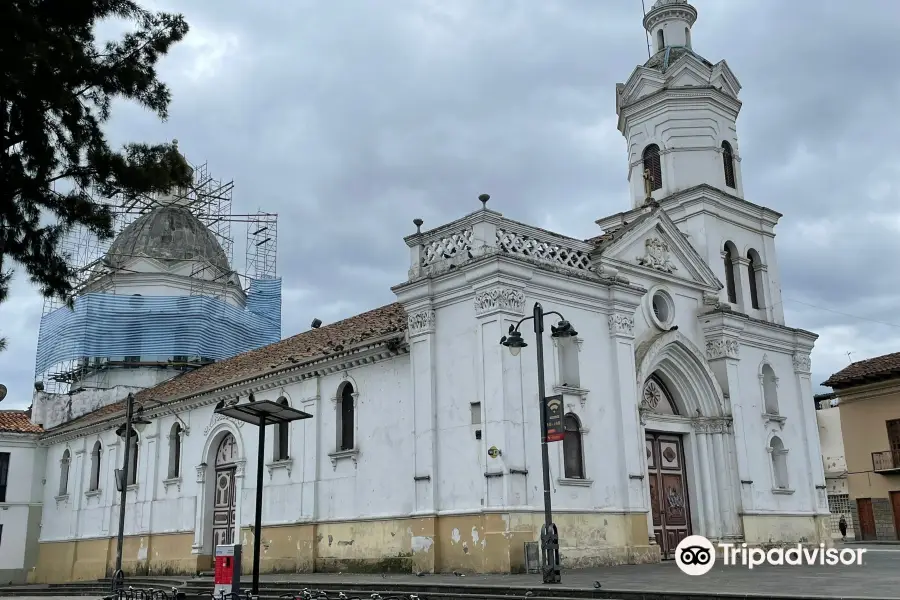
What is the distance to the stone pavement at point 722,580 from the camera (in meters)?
12.5

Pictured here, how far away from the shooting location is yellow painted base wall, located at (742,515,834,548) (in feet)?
77.4

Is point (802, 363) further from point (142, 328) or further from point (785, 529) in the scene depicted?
point (142, 328)

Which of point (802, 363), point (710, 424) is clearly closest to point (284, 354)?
point (710, 424)

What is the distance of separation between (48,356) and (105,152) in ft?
104

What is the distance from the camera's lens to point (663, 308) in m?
24.0

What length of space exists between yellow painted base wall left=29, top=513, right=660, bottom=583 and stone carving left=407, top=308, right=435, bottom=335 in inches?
165

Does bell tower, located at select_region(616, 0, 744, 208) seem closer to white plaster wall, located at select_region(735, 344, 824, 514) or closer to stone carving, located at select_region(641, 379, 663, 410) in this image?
white plaster wall, located at select_region(735, 344, 824, 514)

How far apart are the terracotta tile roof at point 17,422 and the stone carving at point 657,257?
27.0 meters

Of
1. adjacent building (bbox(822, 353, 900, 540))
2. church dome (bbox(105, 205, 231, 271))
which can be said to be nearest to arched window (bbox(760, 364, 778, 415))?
adjacent building (bbox(822, 353, 900, 540))

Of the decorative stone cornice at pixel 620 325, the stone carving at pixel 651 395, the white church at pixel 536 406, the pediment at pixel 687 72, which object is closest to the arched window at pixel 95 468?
the white church at pixel 536 406

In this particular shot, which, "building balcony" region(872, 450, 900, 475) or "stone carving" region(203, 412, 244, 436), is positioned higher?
"stone carving" region(203, 412, 244, 436)

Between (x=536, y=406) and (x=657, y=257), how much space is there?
7013 mm

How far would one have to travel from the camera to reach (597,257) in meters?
22.0

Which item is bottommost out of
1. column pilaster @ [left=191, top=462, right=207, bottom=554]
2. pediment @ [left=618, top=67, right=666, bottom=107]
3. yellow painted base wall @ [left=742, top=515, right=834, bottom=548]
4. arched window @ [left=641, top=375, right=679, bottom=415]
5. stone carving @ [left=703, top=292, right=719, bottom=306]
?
yellow painted base wall @ [left=742, top=515, right=834, bottom=548]
